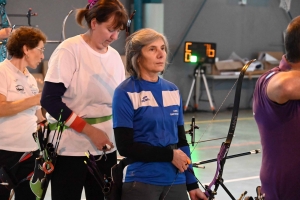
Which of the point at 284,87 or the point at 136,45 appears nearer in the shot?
the point at 284,87

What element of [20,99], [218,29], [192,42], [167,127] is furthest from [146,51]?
[218,29]

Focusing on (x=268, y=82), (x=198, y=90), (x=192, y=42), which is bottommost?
(x=198, y=90)

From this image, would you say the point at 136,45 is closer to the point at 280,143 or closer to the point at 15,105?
the point at 280,143

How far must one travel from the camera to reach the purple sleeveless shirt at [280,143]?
5.85 feet

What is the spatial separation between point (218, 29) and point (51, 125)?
8532 millimetres

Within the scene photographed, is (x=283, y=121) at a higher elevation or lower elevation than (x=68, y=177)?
higher

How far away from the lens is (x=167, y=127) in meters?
2.06

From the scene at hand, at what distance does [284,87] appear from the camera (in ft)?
5.60

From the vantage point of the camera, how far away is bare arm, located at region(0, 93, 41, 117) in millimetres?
2771

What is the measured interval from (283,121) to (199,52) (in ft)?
25.8

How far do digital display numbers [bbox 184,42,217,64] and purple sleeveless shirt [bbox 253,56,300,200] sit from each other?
7691 millimetres

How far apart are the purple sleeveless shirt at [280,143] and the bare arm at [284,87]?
4 centimetres

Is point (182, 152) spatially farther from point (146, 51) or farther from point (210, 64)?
point (210, 64)

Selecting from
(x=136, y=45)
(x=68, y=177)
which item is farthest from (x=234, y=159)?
(x=136, y=45)
